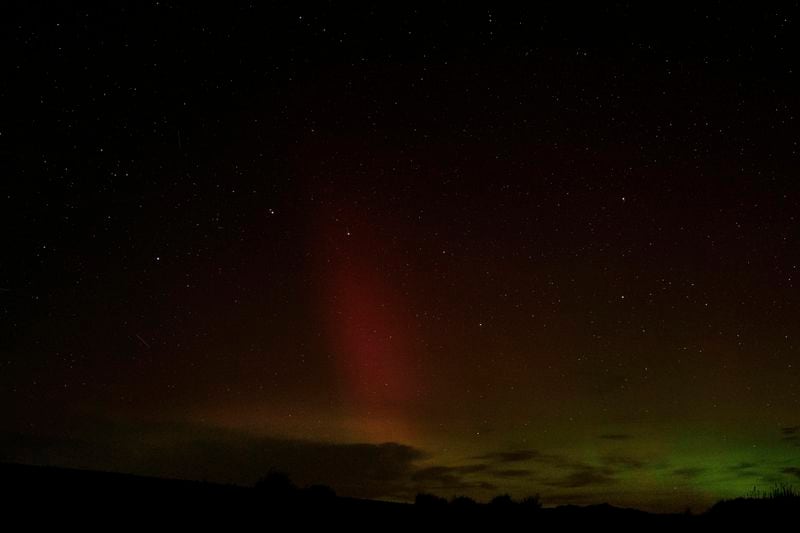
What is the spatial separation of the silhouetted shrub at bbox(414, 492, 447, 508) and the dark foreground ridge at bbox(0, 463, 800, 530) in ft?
0.05

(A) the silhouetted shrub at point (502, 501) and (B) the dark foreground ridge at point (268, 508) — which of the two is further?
(A) the silhouetted shrub at point (502, 501)

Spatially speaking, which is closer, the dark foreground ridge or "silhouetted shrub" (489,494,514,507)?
the dark foreground ridge

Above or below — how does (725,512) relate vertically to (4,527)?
above

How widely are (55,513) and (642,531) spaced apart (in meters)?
6.91

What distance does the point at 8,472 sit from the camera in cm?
738

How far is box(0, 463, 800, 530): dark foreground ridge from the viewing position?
6919 millimetres

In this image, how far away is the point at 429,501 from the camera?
10.2m

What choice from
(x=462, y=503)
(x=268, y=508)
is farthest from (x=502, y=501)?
(x=268, y=508)

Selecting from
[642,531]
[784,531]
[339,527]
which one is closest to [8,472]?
[339,527]

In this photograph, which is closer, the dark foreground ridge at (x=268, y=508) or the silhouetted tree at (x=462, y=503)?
the dark foreground ridge at (x=268, y=508)

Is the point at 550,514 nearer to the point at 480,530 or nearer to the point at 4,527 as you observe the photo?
the point at 480,530

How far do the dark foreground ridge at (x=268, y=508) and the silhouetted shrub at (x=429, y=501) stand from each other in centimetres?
2

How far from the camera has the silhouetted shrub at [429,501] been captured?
9883 mm

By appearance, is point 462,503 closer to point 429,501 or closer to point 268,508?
point 429,501
